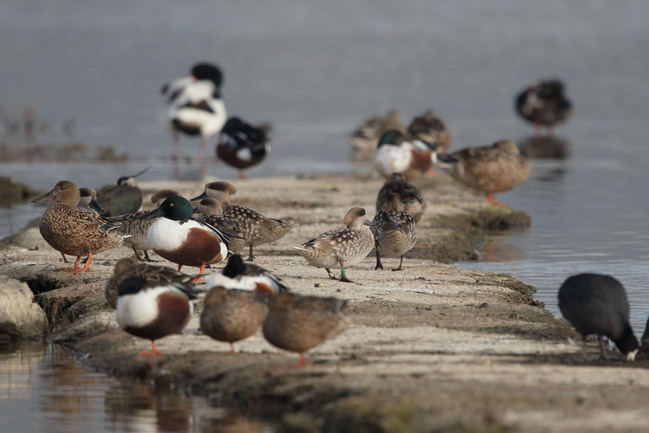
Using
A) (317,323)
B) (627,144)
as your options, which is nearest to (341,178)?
(627,144)

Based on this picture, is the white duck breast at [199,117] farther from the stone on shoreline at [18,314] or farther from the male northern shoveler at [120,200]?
the stone on shoreline at [18,314]

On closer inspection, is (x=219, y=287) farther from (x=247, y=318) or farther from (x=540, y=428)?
(x=540, y=428)

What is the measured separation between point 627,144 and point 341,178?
1023 cm

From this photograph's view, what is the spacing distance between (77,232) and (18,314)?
1.43m

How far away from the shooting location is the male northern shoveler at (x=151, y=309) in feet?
31.3

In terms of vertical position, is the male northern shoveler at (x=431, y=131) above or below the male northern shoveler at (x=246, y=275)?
above

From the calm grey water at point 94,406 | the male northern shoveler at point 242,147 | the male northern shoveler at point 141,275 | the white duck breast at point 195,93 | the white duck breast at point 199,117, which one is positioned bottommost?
the calm grey water at point 94,406

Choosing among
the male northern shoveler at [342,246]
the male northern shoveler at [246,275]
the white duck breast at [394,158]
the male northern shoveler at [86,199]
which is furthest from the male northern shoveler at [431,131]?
the male northern shoveler at [246,275]

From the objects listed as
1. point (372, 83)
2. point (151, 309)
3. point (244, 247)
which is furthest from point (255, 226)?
point (372, 83)

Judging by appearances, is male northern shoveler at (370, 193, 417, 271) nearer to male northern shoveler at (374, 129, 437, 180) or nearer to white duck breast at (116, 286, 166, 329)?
white duck breast at (116, 286, 166, 329)

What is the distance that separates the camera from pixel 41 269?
12.9 m

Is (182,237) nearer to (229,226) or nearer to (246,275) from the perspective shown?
(229,226)

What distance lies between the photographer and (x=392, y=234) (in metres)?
12.7

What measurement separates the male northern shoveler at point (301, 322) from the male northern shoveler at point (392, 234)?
12.0ft
